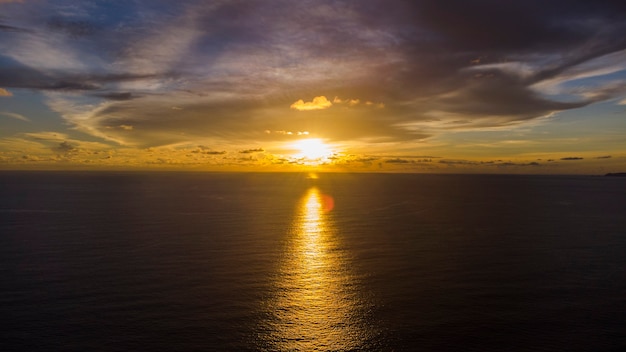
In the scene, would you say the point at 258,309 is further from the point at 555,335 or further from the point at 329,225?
the point at 329,225

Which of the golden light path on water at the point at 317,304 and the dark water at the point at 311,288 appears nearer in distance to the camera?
the golden light path on water at the point at 317,304

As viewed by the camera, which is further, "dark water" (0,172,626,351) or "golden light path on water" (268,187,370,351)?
"dark water" (0,172,626,351)

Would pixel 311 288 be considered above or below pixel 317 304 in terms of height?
above

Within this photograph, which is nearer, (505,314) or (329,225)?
(505,314)

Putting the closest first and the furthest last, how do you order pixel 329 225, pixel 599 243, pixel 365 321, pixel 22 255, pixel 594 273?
pixel 365 321 → pixel 594 273 → pixel 22 255 → pixel 599 243 → pixel 329 225

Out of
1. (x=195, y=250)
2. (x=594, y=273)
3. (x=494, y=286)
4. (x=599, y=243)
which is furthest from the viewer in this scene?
(x=599, y=243)

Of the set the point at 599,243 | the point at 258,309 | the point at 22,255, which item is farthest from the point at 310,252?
the point at 599,243

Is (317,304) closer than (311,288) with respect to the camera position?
Yes
